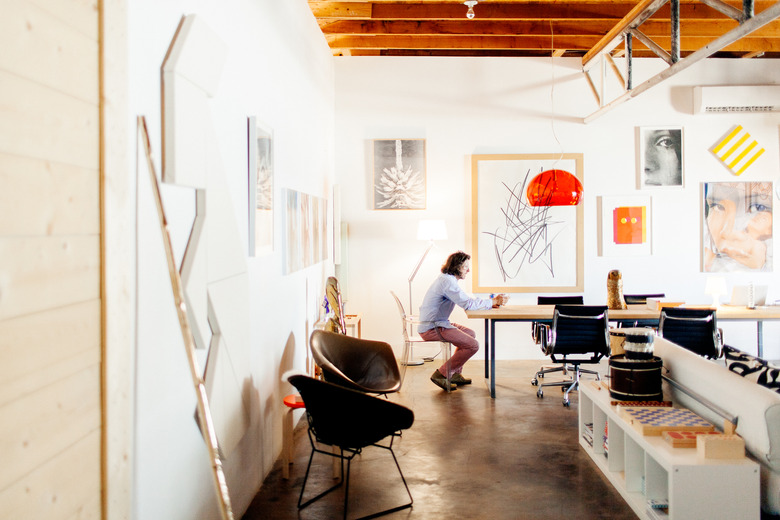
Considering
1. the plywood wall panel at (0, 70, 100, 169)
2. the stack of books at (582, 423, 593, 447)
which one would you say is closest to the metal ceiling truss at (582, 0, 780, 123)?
the stack of books at (582, 423, 593, 447)

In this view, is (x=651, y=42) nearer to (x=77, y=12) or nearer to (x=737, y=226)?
(x=737, y=226)

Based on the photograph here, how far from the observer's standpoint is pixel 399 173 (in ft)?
25.8

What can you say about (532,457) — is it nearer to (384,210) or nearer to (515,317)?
(515,317)

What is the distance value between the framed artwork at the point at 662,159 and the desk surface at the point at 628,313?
174cm

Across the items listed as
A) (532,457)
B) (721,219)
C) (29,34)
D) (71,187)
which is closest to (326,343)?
(532,457)

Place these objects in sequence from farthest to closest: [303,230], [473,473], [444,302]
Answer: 1. [444,302]
2. [303,230]
3. [473,473]

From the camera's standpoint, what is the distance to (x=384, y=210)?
7.88 meters

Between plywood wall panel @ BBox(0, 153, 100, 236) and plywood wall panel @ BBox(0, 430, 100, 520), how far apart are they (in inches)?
22.7

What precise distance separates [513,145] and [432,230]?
1.61 metres

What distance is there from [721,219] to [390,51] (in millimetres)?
4678

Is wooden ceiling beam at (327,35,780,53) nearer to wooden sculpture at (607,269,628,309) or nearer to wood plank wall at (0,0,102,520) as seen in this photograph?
wooden sculpture at (607,269,628,309)

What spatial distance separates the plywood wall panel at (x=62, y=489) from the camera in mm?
1428

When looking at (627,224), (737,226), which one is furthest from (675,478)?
(737,226)

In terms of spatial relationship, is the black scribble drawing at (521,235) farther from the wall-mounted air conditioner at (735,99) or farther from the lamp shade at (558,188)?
the wall-mounted air conditioner at (735,99)
